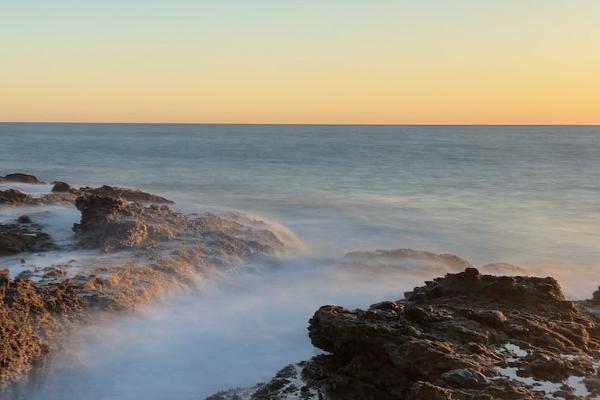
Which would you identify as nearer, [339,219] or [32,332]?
[32,332]

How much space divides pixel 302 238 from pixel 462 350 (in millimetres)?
14009

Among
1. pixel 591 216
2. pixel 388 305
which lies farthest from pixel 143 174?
pixel 388 305

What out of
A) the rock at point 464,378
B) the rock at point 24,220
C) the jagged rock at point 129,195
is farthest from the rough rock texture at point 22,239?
the rock at point 464,378

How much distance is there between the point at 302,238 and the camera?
76.9 feet

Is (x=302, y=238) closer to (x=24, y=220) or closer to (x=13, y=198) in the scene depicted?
(x=24, y=220)

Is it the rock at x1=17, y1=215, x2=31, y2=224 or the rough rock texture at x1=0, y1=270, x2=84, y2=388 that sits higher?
the rock at x1=17, y1=215, x2=31, y2=224

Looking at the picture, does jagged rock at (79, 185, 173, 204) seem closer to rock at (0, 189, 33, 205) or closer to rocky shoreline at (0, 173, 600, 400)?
rock at (0, 189, 33, 205)

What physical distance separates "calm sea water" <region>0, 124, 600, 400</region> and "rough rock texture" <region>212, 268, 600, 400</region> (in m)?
1.78

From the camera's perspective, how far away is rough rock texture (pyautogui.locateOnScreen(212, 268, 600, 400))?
873 centimetres

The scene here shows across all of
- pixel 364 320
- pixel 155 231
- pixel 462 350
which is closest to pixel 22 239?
pixel 155 231

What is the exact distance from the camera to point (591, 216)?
32500 millimetres

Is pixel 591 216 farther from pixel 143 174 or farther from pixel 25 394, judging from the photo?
pixel 143 174

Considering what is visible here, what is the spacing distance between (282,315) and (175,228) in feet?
25.3

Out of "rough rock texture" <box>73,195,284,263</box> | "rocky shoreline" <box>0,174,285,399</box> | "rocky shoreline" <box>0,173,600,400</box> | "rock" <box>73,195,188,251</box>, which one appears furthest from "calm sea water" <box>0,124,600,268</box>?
"rock" <box>73,195,188,251</box>
